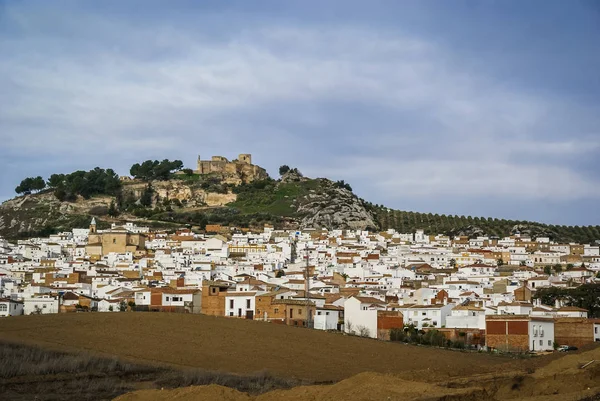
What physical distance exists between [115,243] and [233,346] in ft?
194

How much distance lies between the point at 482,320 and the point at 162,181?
9419cm

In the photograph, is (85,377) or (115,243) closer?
(85,377)

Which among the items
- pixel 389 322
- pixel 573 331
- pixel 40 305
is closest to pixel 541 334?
pixel 573 331

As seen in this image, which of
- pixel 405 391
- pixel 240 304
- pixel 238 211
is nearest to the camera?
pixel 405 391

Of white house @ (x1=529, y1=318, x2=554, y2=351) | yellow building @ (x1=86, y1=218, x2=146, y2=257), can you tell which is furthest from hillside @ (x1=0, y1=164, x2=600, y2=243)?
white house @ (x1=529, y1=318, x2=554, y2=351)

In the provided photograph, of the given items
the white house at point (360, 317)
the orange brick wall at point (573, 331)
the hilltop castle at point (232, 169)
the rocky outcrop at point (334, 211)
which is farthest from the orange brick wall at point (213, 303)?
the hilltop castle at point (232, 169)

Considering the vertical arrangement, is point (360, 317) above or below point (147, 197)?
below

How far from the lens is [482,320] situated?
50.5m

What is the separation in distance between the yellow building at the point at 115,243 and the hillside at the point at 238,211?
18547 mm

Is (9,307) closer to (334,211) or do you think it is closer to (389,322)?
(389,322)

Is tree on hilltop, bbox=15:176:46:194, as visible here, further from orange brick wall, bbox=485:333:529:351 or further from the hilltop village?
orange brick wall, bbox=485:333:529:351

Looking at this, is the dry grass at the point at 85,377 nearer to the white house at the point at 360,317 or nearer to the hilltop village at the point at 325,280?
the hilltop village at the point at 325,280

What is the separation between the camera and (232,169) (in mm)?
143750

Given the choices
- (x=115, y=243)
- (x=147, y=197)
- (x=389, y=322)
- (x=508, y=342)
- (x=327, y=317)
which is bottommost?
(x=508, y=342)
